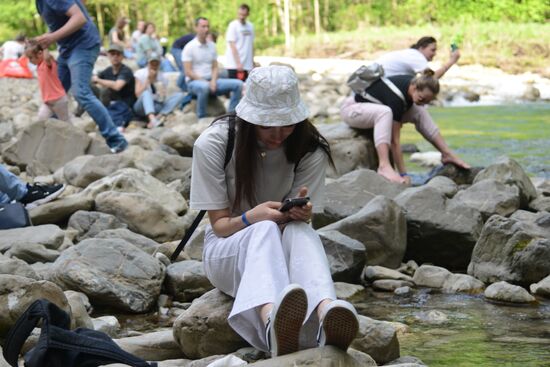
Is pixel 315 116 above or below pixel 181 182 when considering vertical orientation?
below

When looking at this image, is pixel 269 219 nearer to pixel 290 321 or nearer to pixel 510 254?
pixel 290 321

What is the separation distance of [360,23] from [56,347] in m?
40.1

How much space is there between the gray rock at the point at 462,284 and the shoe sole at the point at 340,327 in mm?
2322

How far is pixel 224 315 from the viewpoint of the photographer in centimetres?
376

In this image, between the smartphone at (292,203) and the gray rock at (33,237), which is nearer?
the smartphone at (292,203)

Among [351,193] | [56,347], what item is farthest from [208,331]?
[351,193]

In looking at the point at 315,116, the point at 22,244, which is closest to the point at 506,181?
the point at 22,244

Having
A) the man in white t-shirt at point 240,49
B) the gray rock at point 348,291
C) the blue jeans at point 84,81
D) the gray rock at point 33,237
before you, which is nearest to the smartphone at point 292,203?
the gray rock at point 348,291

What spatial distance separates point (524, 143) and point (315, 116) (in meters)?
5.14

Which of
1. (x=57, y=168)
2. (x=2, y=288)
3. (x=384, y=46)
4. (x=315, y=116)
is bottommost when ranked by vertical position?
(x=384, y=46)

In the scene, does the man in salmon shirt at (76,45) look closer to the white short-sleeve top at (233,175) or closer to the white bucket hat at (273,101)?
the white short-sleeve top at (233,175)

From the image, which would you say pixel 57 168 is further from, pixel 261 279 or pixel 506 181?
pixel 261 279

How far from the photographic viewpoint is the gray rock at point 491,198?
6.73 m

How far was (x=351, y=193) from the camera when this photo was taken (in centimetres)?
671
